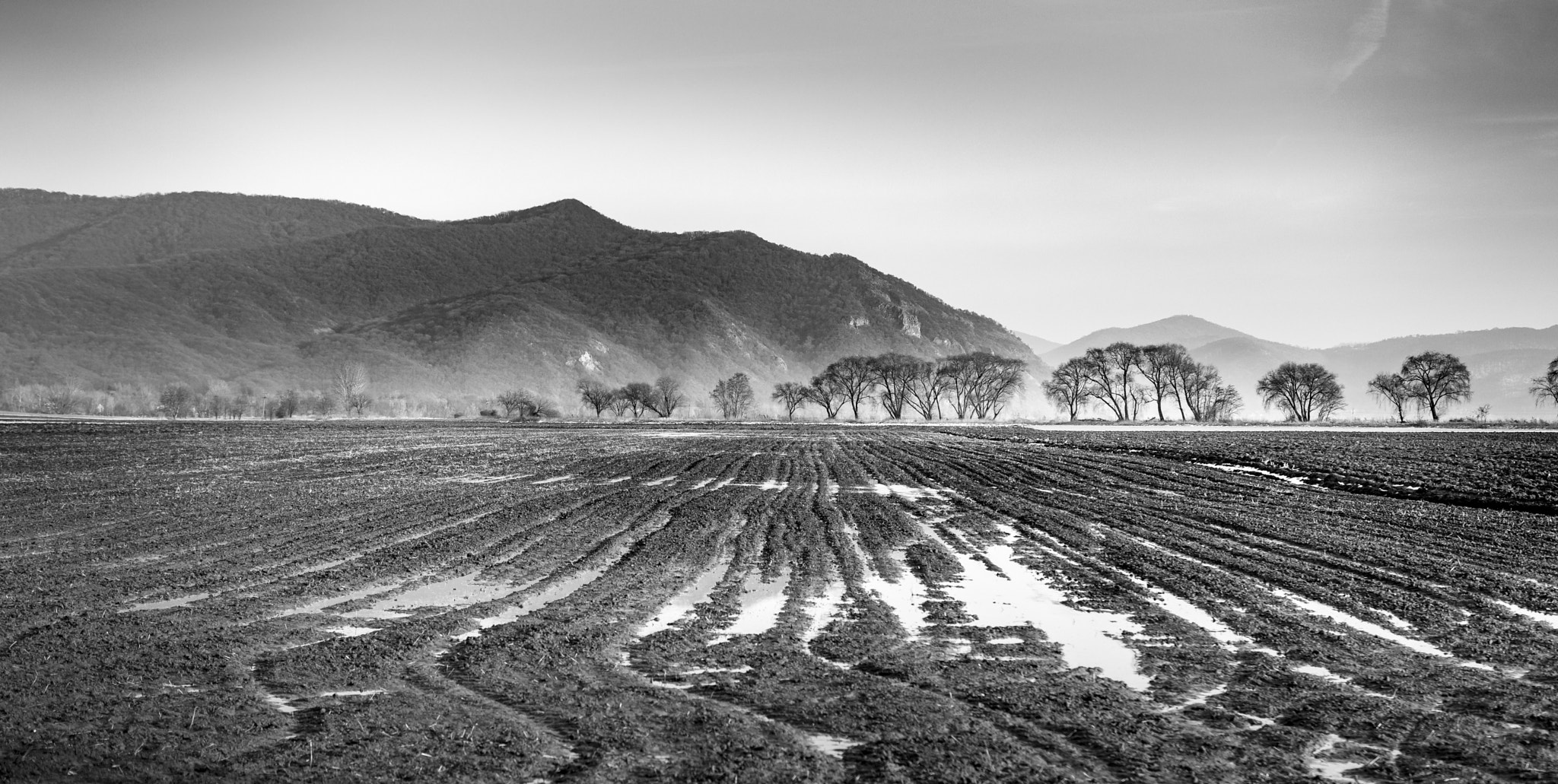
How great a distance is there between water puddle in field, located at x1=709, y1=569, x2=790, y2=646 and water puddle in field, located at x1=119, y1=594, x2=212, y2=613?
5718mm

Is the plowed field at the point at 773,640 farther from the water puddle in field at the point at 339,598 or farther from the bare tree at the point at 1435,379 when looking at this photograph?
the bare tree at the point at 1435,379

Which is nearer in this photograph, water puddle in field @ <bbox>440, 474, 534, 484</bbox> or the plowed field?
the plowed field

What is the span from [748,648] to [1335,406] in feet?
413

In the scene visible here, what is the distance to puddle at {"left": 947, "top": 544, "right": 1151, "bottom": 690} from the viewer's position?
8148mm

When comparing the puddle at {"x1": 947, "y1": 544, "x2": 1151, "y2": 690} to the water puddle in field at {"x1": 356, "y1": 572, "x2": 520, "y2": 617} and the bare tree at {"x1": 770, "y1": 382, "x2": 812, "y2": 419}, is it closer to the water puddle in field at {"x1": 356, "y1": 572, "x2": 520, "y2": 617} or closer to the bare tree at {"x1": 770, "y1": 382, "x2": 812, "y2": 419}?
the water puddle in field at {"x1": 356, "y1": 572, "x2": 520, "y2": 617}

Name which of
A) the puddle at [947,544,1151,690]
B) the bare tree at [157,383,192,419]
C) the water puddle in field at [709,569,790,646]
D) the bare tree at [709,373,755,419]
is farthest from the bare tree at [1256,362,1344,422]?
the water puddle in field at [709,569,790,646]

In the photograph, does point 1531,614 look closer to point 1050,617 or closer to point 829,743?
point 1050,617

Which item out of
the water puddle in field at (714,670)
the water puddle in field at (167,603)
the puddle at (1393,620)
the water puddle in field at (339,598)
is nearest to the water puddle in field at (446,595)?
the water puddle in field at (339,598)

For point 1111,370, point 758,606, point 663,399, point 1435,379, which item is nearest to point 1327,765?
point 758,606

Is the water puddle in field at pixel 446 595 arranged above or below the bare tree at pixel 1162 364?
below

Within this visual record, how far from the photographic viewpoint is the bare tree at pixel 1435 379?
10619cm

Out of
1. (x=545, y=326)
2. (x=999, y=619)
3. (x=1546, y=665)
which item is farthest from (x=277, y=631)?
(x=545, y=326)

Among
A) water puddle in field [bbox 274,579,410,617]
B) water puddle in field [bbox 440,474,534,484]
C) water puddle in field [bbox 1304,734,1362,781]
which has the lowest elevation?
water puddle in field [bbox 1304,734,1362,781]

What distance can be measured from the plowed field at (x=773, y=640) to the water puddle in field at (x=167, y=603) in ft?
0.32
